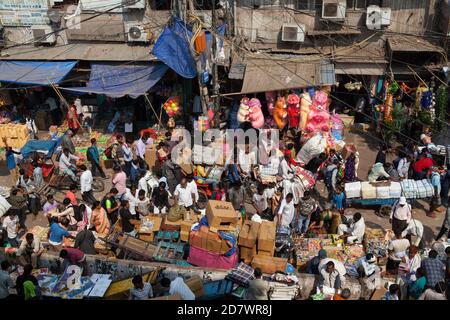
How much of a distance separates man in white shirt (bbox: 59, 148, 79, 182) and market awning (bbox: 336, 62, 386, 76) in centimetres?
880

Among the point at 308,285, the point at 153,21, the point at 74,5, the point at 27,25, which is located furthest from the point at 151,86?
the point at 308,285

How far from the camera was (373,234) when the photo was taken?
1139 cm

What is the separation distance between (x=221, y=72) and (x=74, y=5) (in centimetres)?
552

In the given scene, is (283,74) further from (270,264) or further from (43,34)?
(43,34)

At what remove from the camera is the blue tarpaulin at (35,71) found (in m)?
16.3

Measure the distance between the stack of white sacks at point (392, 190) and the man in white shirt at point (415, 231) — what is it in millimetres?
1758

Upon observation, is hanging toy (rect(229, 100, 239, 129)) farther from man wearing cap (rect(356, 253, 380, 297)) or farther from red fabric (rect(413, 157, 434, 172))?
man wearing cap (rect(356, 253, 380, 297))

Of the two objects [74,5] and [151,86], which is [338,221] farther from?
[74,5]

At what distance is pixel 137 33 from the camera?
16734mm

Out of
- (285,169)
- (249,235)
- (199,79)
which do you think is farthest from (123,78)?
(249,235)

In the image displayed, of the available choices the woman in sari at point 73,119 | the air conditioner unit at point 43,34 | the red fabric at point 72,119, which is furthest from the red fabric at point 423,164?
the air conditioner unit at point 43,34

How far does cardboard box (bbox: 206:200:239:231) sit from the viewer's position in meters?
10.7

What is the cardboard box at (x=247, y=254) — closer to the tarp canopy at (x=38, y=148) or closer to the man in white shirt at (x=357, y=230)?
the man in white shirt at (x=357, y=230)

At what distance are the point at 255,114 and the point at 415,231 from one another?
6021 millimetres
